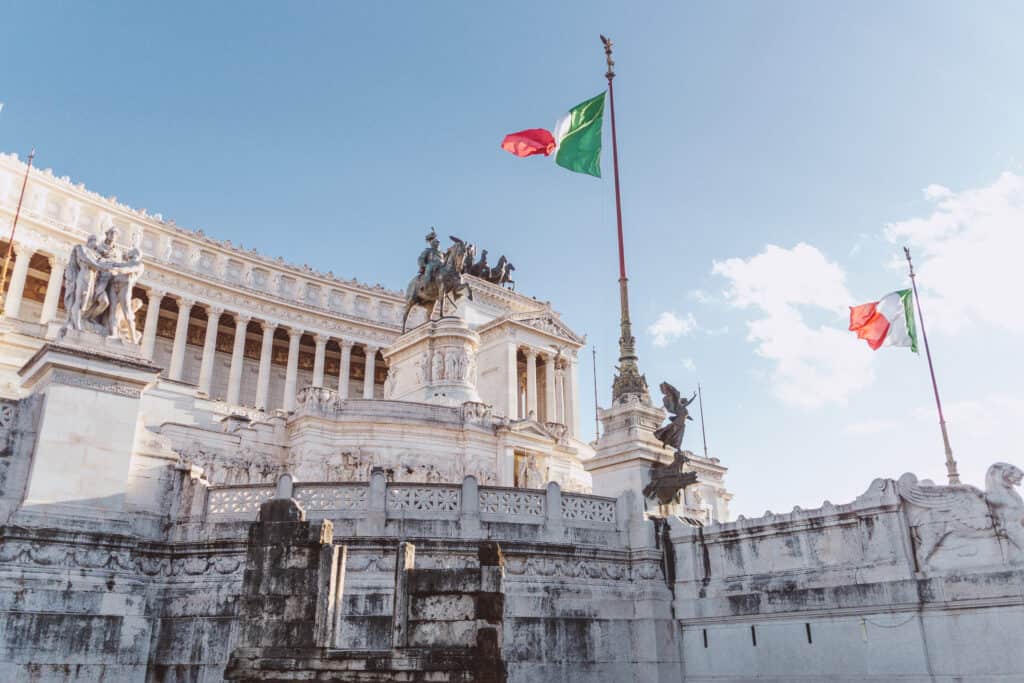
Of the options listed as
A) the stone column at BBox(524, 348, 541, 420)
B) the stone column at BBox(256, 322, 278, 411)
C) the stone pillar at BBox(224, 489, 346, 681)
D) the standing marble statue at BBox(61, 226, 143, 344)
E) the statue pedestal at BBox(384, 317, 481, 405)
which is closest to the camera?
the stone pillar at BBox(224, 489, 346, 681)

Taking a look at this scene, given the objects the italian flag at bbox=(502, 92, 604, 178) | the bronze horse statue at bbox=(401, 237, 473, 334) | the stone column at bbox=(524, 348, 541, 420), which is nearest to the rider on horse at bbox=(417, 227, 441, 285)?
the bronze horse statue at bbox=(401, 237, 473, 334)

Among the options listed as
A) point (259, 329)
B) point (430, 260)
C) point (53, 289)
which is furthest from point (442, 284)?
point (259, 329)

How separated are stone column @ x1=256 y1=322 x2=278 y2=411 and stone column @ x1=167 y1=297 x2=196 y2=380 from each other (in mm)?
7419

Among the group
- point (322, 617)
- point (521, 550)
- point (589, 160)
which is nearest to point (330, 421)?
point (589, 160)

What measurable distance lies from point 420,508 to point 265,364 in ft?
211

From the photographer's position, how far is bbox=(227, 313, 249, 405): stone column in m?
73.1

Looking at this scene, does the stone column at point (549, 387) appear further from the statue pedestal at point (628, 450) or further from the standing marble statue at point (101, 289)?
the standing marble statue at point (101, 289)

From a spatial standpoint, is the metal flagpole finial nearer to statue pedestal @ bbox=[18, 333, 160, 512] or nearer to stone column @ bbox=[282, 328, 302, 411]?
statue pedestal @ bbox=[18, 333, 160, 512]

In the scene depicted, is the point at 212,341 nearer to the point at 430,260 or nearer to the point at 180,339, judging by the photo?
the point at 180,339

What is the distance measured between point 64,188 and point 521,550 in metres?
68.2

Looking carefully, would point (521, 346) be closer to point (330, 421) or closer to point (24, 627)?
point (330, 421)

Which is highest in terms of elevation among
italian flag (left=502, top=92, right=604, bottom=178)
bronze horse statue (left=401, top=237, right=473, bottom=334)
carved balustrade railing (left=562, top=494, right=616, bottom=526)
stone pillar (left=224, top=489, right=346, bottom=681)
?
bronze horse statue (left=401, top=237, right=473, bottom=334)

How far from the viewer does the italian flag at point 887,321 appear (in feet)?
120

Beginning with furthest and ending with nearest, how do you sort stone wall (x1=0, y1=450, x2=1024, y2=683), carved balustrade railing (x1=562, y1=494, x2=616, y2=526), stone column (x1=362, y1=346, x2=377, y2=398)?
stone column (x1=362, y1=346, x2=377, y2=398)
carved balustrade railing (x1=562, y1=494, x2=616, y2=526)
stone wall (x1=0, y1=450, x2=1024, y2=683)
